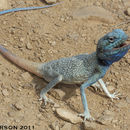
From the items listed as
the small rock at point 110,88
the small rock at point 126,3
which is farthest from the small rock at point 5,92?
the small rock at point 126,3

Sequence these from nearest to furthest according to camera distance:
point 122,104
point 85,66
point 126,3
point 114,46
Result: point 114,46, point 85,66, point 122,104, point 126,3

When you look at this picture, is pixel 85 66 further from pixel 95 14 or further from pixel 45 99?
pixel 95 14

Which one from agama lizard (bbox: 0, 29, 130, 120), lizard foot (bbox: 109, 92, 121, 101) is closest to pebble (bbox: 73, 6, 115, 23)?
agama lizard (bbox: 0, 29, 130, 120)

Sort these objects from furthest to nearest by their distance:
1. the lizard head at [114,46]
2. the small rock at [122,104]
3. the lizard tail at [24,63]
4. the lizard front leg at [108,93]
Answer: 1. the lizard tail at [24,63]
2. the lizard front leg at [108,93]
3. the small rock at [122,104]
4. the lizard head at [114,46]

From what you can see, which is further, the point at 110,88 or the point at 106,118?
the point at 110,88

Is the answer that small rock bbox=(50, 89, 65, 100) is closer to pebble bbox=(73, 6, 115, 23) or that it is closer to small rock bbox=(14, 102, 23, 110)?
small rock bbox=(14, 102, 23, 110)

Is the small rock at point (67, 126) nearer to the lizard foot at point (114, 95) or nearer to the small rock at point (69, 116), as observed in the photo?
the small rock at point (69, 116)

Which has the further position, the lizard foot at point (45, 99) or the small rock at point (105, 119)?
the lizard foot at point (45, 99)

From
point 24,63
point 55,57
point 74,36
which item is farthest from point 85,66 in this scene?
point 74,36
